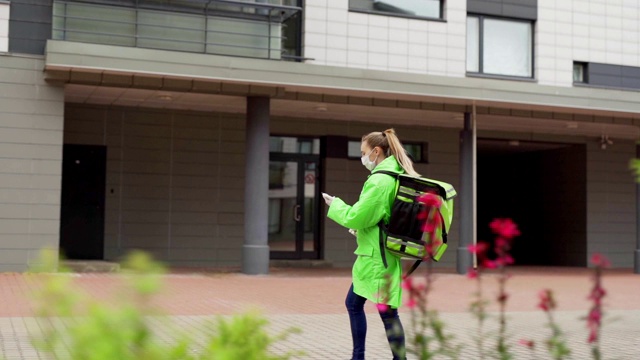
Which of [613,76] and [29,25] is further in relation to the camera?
[613,76]

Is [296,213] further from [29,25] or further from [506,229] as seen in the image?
[506,229]

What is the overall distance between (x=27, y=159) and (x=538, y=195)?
50.4 ft

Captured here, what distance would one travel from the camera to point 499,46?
64.1 feet

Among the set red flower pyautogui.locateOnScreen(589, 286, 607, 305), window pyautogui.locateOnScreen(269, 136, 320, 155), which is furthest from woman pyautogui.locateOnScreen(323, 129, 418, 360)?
window pyautogui.locateOnScreen(269, 136, 320, 155)

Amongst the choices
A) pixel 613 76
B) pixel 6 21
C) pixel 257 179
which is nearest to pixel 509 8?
pixel 613 76

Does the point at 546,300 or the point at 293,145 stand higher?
the point at 293,145

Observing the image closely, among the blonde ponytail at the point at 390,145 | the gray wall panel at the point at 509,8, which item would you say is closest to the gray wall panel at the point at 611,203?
the gray wall panel at the point at 509,8

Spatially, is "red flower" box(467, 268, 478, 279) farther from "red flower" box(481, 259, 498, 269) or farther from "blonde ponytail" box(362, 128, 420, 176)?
"blonde ponytail" box(362, 128, 420, 176)

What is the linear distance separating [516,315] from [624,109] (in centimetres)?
910

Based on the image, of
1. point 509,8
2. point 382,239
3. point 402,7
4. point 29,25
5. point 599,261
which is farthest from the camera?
point 509,8

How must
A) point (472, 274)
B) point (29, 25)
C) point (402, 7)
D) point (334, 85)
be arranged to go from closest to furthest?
point (472, 274) → point (29, 25) → point (334, 85) → point (402, 7)

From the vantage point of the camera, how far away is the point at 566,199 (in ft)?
77.9

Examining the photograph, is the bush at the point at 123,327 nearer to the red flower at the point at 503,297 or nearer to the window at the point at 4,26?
the red flower at the point at 503,297

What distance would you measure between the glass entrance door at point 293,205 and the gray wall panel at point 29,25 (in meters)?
6.24
